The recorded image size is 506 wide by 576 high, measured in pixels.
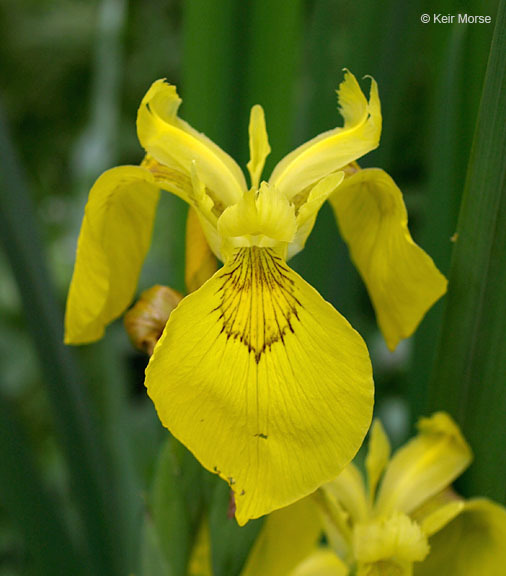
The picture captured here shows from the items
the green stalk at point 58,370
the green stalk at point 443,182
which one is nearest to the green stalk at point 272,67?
the green stalk at point 443,182

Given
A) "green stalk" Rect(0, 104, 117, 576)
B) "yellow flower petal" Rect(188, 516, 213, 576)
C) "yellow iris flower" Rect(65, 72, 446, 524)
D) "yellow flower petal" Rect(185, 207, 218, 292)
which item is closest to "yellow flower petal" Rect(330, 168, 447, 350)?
"yellow iris flower" Rect(65, 72, 446, 524)

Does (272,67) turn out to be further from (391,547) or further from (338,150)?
(391,547)

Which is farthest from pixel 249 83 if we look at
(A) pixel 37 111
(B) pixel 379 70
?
(A) pixel 37 111

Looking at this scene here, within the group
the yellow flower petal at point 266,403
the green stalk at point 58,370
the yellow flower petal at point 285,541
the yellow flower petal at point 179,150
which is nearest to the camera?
the yellow flower petal at point 266,403

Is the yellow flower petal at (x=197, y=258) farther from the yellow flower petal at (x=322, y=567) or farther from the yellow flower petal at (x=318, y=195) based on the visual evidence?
the yellow flower petal at (x=322, y=567)

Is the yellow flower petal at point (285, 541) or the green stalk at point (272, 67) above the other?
the green stalk at point (272, 67)

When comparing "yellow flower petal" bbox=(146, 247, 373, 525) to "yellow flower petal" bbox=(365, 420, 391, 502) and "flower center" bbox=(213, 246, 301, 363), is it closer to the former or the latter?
"flower center" bbox=(213, 246, 301, 363)

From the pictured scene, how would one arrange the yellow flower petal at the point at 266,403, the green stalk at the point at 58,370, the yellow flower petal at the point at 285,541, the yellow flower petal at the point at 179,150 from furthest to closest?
the green stalk at the point at 58,370
the yellow flower petal at the point at 285,541
the yellow flower petal at the point at 179,150
the yellow flower petal at the point at 266,403
